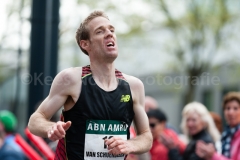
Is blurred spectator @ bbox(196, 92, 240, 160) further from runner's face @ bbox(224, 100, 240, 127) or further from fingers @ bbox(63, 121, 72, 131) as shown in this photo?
fingers @ bbox(63, 121, 72, 131)

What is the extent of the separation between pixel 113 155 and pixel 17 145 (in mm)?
4623

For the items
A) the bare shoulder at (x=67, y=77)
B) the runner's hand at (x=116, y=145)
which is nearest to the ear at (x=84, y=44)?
the bare shoulder at (x=67, y=77)

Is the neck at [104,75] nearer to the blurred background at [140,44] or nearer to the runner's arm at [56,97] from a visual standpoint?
the runner's arm at [56,97]

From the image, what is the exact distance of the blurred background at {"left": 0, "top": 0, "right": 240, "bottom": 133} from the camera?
10312 mm

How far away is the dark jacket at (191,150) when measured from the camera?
7809 millimetres

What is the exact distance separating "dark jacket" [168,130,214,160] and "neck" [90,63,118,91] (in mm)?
2740

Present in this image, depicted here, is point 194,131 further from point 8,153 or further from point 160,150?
point 8,153

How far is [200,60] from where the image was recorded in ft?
75.0

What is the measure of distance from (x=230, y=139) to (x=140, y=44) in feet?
58.8

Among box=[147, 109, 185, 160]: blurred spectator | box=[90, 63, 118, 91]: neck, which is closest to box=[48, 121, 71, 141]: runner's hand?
box=[90, 63, 118, 91]: neck

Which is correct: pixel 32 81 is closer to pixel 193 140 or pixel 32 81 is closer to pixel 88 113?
pixel 193 140

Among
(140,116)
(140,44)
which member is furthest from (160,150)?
(140,44)

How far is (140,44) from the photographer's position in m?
25.7

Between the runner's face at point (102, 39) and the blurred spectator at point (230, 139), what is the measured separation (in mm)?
2700
